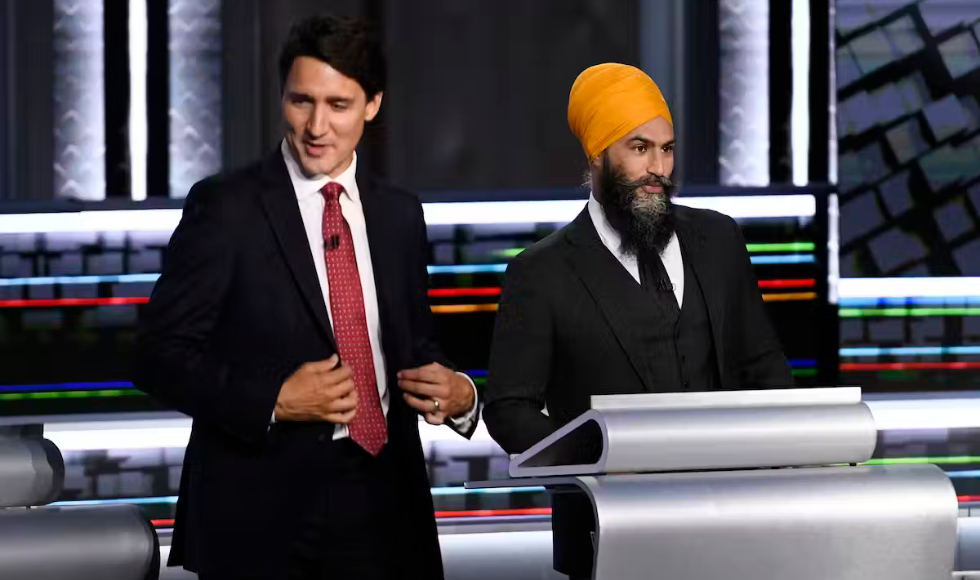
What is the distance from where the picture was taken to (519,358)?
238cm

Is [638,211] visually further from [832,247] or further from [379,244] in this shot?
[832,247]

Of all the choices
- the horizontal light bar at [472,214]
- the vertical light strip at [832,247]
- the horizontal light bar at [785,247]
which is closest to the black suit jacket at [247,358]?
the horizontal light bar at [472,214]

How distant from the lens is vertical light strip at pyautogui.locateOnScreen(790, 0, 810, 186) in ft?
14.1

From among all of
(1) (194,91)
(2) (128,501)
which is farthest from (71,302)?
(1) (194,91)

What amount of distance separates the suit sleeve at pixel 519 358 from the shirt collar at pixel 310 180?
1.34 ft

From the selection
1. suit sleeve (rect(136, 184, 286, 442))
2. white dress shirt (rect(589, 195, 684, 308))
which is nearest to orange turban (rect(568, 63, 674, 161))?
white dress shirt (rect(589, 195, 684, 308))

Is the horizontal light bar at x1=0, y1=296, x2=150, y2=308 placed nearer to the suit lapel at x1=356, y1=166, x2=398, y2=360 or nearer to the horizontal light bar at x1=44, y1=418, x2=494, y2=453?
the horizontal light bar at x1=44, y1=418, x2=494, y2=453

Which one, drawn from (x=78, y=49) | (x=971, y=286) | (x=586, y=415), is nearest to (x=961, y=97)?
(x=971, y=286)

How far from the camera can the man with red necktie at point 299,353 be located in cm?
204

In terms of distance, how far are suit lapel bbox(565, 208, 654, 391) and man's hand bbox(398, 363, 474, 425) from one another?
0.46 metres

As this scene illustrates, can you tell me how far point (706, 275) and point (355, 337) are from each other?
697 mm

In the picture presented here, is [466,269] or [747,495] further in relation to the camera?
[466,269]

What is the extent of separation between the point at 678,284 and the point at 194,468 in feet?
3.05

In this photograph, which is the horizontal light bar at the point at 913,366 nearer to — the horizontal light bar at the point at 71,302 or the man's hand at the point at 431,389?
the horizontal light bar at the point at 71,302
